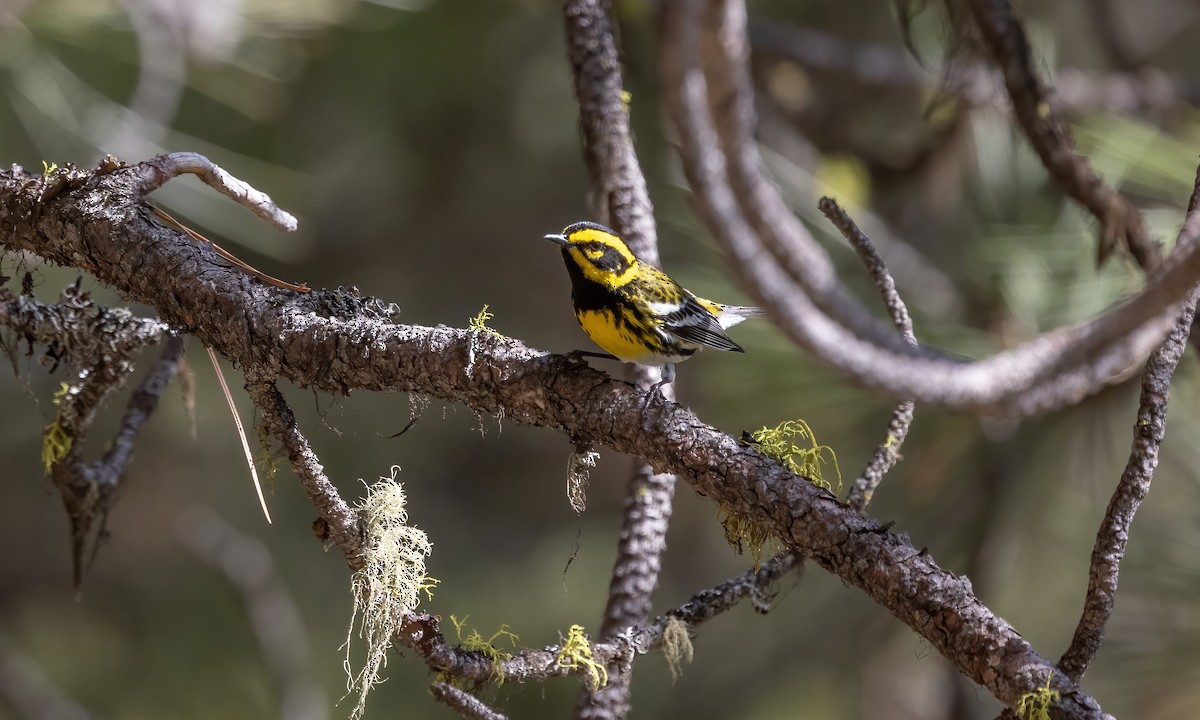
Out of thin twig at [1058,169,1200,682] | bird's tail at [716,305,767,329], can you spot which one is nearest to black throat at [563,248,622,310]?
bird's tail at [716,305,767,329]

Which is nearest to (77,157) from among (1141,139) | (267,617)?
(267,617)

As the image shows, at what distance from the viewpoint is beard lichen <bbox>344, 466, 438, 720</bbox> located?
955 mm

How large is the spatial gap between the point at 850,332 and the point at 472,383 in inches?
16.8

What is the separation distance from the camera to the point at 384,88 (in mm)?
3166

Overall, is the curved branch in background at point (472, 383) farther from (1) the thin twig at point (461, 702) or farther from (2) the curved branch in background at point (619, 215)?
(2) the curved branch in background at point (619, 215)

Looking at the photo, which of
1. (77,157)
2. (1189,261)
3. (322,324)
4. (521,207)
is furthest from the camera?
(521,207)

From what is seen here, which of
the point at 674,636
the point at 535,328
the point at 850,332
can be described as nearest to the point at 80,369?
the point at 674,636

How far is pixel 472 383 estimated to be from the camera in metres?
0.93

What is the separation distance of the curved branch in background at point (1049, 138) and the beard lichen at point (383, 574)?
849mm

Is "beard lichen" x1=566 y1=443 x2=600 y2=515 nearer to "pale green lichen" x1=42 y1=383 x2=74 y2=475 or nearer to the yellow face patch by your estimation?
the yellow face patch

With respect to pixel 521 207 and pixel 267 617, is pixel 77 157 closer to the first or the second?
pixel 267 617

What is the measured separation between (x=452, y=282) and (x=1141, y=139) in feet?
8.11

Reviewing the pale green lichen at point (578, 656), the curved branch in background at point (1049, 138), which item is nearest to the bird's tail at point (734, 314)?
the curved branch in background at point (1049, 138)

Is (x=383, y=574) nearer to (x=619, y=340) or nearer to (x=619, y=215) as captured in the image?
(x=619, y=340)
